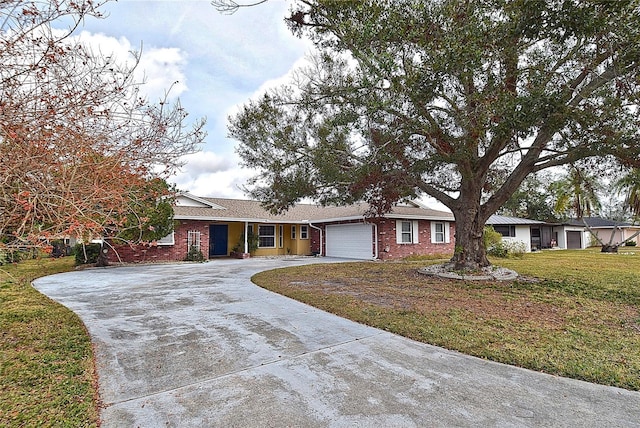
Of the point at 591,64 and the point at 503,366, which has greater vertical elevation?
the point at 591,64

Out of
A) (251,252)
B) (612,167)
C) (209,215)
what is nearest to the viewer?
(612,167)

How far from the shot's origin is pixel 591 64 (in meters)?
7.02

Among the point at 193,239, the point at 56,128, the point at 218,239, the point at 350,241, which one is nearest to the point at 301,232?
the point at 350,241

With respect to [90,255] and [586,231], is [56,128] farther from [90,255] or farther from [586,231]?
[586,231]

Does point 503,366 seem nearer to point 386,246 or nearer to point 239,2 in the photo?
point 239,2

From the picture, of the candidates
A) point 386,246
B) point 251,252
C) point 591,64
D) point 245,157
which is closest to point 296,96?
point 245,157

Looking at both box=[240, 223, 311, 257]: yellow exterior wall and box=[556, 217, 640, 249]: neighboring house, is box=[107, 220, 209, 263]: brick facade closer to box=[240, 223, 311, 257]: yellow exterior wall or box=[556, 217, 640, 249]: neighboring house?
box=[240, 223, 311, 257]: yellow exterior wall

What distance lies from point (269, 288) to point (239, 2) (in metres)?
6.47

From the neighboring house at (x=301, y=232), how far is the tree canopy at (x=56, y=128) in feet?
43.1

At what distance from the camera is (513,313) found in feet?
21.0

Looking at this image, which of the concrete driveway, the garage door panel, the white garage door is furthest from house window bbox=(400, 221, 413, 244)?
the garage door panel

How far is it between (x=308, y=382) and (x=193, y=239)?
1548cm

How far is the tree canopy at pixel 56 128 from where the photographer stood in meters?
3.21

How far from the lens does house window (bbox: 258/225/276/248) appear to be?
70.2 ft
